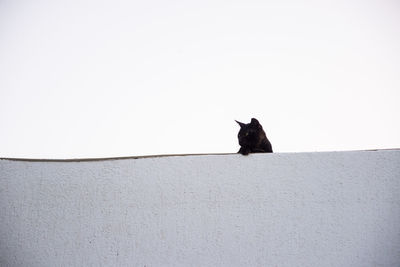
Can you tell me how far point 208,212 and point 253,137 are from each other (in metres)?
0.93

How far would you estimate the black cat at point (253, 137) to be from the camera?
80.0 inches

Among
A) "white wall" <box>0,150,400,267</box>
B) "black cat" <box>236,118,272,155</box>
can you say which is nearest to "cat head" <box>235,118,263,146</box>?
"black cat" <box>236,118,272,155</box>

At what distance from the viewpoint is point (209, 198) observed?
142 centimetres

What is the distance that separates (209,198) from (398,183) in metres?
1.12

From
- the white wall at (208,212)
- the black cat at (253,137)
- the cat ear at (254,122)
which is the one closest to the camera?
the white wall at (208,212)

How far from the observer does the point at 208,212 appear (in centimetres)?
140

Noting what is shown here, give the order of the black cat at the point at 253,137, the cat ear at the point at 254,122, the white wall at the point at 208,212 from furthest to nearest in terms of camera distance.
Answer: the cat ear at the point at 254,122 → the black cat at the point at 253,137 → the white wall at the point at 208,212

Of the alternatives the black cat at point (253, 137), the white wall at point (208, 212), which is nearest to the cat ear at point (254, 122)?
the black cat at point (253, 137)

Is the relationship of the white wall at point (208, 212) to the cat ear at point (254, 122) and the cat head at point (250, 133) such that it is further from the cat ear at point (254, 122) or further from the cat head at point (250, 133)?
the cat ear at point (254, 122)

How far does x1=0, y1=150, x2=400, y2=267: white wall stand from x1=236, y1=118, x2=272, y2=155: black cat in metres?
0.57

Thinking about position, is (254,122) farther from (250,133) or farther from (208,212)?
(208,212)

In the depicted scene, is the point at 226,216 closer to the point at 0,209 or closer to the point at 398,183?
the point at 398,183

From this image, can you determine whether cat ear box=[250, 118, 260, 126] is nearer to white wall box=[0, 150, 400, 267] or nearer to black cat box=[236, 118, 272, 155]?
black cat box=[236, 118, 272, 155]

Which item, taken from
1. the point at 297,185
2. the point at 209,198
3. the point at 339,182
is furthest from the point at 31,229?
the point at 339,182
